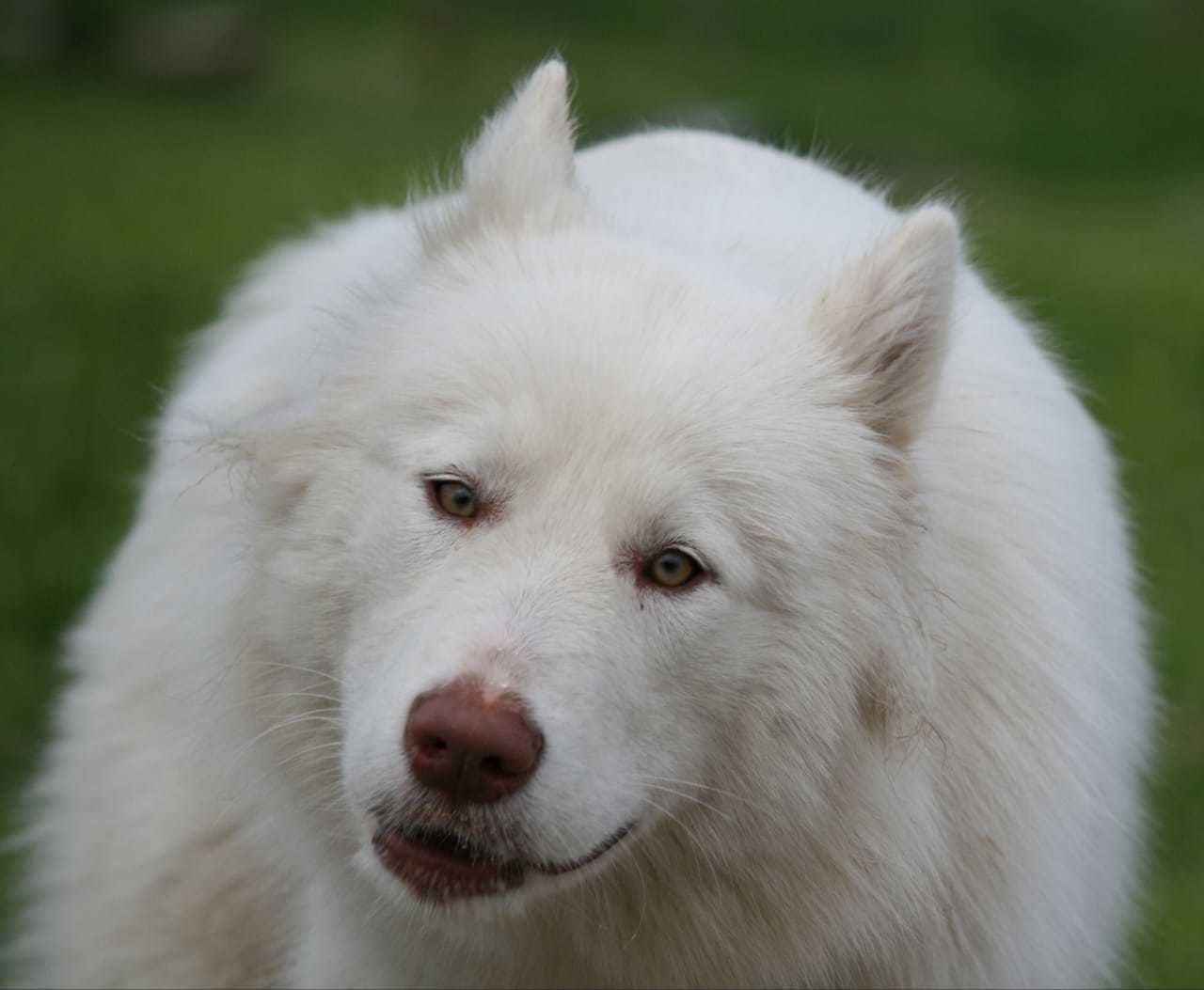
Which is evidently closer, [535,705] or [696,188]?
[535,705]

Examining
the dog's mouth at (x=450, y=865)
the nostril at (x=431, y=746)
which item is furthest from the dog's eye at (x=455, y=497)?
the dog's mouth at (x=450, y=865)

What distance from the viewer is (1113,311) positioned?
462 inches

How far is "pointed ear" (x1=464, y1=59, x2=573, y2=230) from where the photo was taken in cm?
361

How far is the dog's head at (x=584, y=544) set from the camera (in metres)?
3.05

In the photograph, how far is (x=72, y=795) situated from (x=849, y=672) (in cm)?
236

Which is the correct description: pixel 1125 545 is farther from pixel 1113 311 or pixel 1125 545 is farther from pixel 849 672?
pixel 1113 311

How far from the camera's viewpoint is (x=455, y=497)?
10.6ft

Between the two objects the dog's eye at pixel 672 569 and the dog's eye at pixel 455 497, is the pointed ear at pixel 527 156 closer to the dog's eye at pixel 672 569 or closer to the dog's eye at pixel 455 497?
the dog's eye at pixel 455 497

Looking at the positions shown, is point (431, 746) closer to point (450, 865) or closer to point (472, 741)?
point (472, 741)

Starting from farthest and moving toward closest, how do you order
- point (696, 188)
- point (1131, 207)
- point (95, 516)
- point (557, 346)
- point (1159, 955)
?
point (1131, 207), point (95, 516), point (1159, 955), point (696, 188), point (557, 346)

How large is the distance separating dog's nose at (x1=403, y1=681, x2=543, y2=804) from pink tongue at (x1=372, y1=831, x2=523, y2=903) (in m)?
0.22

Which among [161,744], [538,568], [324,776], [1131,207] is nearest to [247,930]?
[161,744]

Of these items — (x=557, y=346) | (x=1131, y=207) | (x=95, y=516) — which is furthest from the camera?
(x=1131, y=207)

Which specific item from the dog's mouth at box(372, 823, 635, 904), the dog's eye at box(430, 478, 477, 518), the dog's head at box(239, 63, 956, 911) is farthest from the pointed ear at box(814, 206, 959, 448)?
the dog's mouth at box(372, 823, 635, 904)
